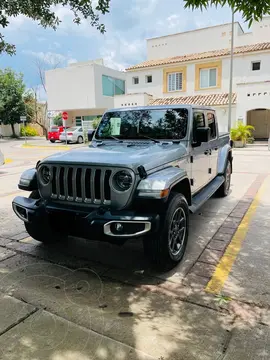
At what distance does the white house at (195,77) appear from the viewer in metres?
21.3

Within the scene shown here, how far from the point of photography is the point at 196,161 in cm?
459

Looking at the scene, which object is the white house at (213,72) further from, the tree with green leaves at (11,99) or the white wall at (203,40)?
the tree with green leaves at (11,99)

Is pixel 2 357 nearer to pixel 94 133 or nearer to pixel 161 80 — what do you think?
pixel 94 133

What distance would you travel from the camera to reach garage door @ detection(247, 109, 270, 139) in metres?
23.5

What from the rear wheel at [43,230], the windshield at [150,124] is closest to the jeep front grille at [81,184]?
the rear wheel at [43,230]

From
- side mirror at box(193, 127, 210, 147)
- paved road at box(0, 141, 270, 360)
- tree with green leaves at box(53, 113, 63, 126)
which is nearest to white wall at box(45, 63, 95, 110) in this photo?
tree with green leaves at box(53, 113, 63, 126)

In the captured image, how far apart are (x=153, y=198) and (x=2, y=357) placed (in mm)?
1766

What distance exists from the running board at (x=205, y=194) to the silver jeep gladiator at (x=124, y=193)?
41mm

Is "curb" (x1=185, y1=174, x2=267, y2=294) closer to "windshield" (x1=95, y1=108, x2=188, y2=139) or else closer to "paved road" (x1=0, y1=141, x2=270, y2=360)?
"paved road" (x1=0, y1=141, x2=270, y2=360)

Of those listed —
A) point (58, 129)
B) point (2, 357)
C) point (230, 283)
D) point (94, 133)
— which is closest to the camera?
point (2, 357)

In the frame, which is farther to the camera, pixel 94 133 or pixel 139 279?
pixel 94 133

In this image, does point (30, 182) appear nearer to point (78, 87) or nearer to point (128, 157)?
point (128, 157)

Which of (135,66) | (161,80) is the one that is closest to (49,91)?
(135,66)

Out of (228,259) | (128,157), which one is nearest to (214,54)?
(228,259)
